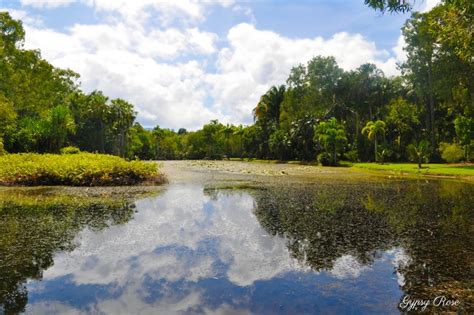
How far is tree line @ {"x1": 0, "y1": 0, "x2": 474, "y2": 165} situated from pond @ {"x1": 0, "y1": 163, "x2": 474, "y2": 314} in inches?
868

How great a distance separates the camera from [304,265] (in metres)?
7.65

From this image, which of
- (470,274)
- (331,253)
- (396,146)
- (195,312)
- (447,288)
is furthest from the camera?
(396,146)

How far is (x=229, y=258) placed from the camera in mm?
8117

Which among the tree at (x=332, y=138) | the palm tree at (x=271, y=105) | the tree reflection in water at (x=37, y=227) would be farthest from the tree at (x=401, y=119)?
the tree reflection in water at (x=37, y=227)

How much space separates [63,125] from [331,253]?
1494 inches

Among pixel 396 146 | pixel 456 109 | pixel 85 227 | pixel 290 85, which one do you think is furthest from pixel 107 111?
pixel 85 227

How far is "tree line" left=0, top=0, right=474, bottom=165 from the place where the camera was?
3922 cm

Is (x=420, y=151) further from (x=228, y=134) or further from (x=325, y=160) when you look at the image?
(x=228, y=134)

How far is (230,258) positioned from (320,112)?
194ft

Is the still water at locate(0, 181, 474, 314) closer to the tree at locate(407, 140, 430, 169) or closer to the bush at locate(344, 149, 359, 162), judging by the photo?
the tree at locate(407, 140, 430, 169)

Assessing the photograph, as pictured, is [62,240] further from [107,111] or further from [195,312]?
[107,111]

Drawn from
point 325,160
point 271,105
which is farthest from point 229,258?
point 271,105

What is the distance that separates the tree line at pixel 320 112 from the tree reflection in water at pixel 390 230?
1833cm

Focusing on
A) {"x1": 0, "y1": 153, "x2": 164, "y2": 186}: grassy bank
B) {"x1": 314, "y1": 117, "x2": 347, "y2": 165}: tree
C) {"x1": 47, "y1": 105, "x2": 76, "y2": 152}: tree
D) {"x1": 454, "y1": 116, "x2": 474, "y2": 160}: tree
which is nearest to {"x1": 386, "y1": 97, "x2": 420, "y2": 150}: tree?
{"x1": 314, "y1": 117, "x2": 347, "y2": 165}: tree
